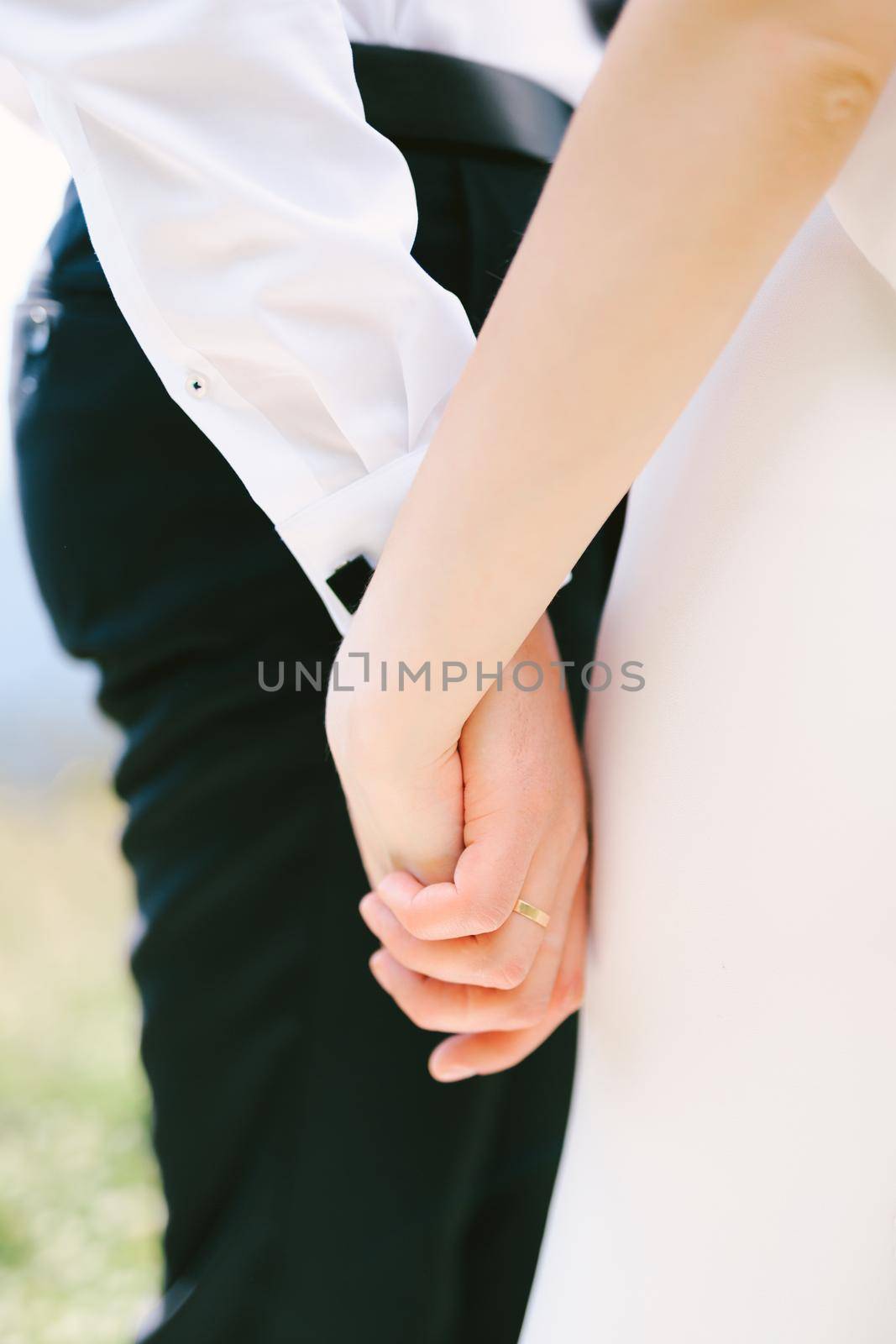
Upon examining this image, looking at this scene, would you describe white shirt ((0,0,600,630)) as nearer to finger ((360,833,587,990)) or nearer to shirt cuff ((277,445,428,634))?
shirt cuff ((277,445,428,634))

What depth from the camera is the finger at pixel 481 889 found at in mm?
584

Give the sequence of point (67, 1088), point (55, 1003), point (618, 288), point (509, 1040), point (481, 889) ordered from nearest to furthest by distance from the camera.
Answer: point (618, 288) < point (481, 889) < point (509, 1040) < point (67, 1088) < point (55, 1003)

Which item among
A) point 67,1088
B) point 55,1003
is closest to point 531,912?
point 67,1088

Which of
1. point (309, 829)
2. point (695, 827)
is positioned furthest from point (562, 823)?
point (309, 829)

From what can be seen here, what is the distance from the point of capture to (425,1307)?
2.36 ft

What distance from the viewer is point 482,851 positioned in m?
0.59

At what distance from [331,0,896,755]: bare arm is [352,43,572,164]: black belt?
0.35 meters

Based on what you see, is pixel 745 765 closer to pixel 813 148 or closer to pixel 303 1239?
pixel 813 148

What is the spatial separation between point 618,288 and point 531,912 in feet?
1.17

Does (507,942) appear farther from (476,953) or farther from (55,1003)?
(55,1003)

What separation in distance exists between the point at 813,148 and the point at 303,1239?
0.72 m

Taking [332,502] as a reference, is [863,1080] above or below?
below

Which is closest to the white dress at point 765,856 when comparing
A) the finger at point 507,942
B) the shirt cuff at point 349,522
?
the finger at point 507,942

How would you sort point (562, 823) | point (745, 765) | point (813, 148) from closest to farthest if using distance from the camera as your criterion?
point (813, 148), point (745, 765), point (562, 823)
